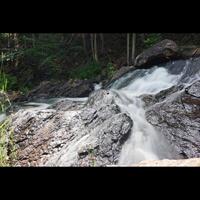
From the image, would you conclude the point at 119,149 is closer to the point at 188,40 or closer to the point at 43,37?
the point at 188,40

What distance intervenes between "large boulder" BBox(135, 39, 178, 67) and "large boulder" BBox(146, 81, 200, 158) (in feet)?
12.9

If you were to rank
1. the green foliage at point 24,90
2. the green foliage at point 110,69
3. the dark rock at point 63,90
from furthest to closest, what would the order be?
the green foliage at point 110,69 → the green foliage at point 24,90 → the dark rock at point 63,90

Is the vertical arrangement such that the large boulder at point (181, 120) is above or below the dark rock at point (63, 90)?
above

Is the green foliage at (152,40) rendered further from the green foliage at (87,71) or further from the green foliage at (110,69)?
the green foliage at (87,71)

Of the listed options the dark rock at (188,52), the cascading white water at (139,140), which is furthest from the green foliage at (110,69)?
the cascading white water at (139,140)

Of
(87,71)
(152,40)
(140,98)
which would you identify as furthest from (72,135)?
(152,40)

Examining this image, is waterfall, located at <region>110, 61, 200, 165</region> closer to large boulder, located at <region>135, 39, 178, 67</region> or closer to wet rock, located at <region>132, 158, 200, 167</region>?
large boulder, located at <region>135, 39, 178, 67</region>

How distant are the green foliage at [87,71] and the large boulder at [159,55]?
2.55m

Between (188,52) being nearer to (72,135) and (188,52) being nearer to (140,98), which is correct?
(140,98)

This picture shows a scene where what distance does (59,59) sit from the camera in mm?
13023

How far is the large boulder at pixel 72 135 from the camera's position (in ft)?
12.3
